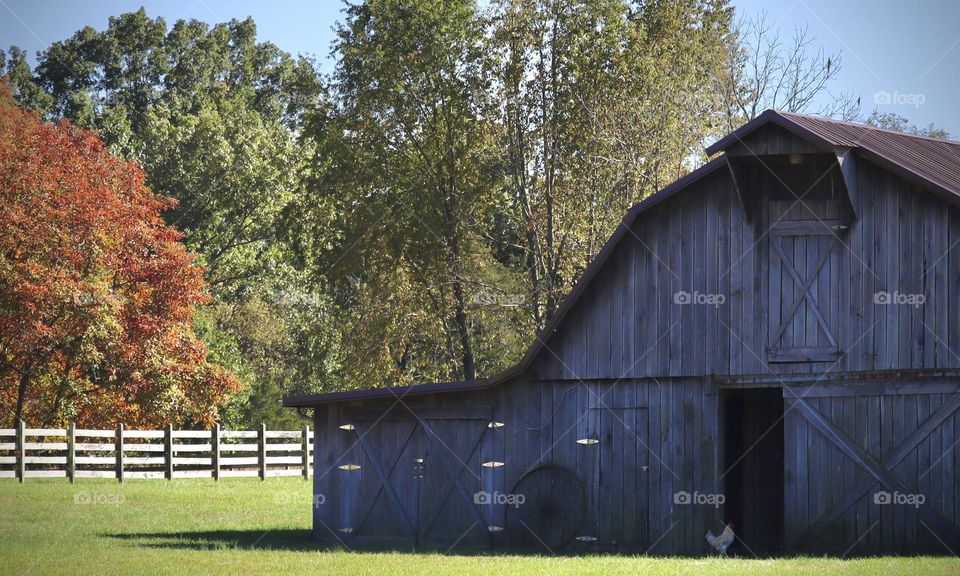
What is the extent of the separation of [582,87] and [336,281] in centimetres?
976

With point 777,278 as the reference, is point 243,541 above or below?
below

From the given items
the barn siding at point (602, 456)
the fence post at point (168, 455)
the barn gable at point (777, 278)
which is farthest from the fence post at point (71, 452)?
the barn gable at point (777, 278)

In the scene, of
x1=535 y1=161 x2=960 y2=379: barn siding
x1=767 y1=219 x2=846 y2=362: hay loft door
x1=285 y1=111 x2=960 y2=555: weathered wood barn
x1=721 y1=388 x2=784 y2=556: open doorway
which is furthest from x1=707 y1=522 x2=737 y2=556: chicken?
x1=721 y1=388 x2=784 y2=556: open doorway

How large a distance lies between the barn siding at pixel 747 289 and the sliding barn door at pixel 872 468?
1.59 feet

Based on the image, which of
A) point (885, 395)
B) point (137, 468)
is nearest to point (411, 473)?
point (885, 395)

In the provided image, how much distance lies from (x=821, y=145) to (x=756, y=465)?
6.88 meters

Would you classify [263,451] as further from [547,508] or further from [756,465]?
[756,465]

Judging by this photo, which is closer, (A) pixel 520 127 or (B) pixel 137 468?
(A) pixel 520 127

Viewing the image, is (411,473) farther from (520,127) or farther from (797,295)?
(520,127)

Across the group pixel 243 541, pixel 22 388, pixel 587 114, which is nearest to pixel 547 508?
pixel 243 541

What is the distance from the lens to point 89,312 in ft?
111

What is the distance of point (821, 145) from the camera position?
17.4 metres

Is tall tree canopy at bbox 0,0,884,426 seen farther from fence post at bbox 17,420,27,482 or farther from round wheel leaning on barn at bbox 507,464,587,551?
round wheel leaning on barn at bbox 507,464,587,551

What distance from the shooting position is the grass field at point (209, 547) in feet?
52.1
